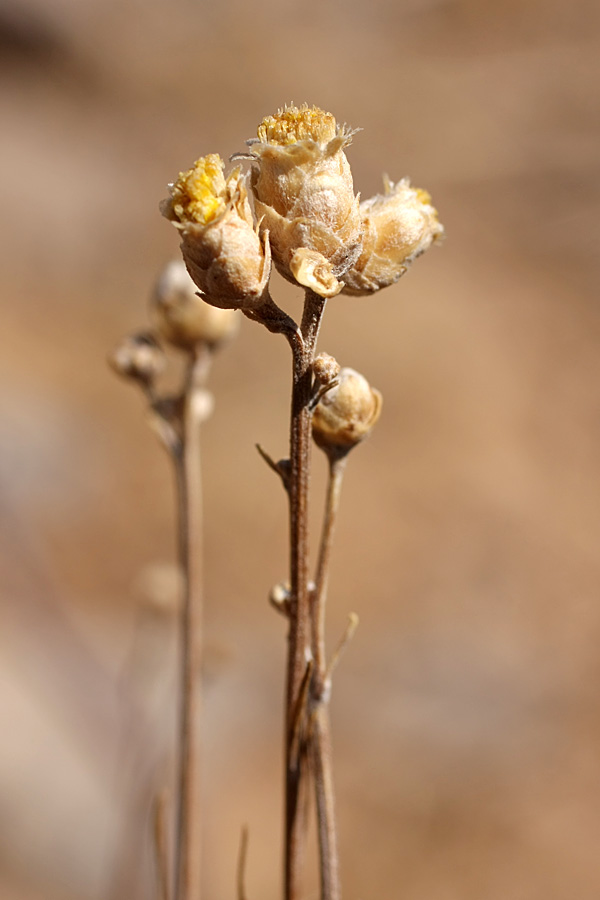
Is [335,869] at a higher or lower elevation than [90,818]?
lower

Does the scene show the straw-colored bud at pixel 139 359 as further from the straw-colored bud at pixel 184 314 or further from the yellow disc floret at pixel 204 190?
the yellow disc floret at pixel 204 190

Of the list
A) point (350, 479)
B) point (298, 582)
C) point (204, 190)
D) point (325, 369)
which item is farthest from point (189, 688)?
point (350, 479)

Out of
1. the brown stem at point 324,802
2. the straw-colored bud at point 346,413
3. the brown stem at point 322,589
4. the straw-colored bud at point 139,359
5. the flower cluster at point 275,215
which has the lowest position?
the brown stem at point 324,802

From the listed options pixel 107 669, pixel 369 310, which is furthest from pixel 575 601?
pixel 369 310

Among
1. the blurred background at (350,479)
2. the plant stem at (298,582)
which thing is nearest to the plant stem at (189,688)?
the plant stem at (298,582)

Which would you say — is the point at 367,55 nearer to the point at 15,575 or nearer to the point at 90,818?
the point at 15,575

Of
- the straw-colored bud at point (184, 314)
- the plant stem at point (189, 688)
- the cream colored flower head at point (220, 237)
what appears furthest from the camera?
the straw-colored bud at point (184, 314)

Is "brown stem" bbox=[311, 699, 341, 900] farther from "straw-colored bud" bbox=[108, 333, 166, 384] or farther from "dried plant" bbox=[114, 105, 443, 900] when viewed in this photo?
"straw-colored bud" bbox=[108, 333, 166, 384]

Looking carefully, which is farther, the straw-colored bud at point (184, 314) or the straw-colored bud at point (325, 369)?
the straw-colored bud at point (184, 314)
